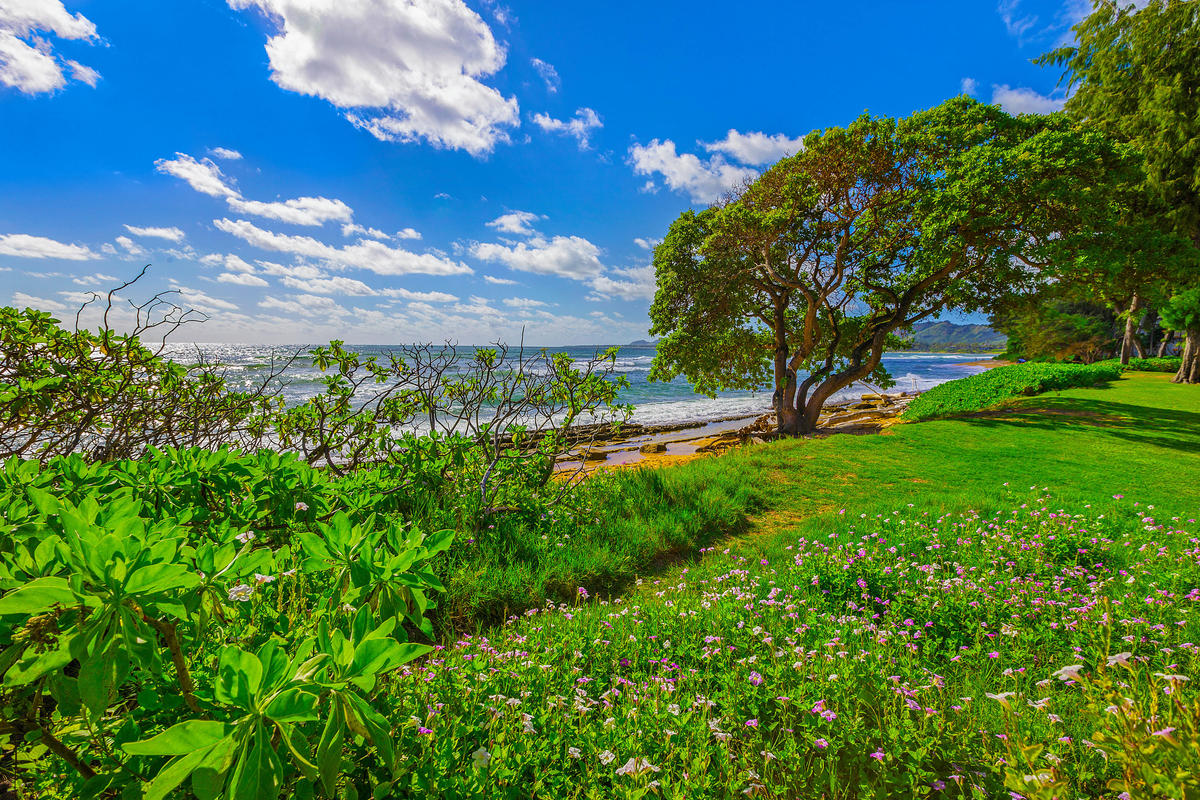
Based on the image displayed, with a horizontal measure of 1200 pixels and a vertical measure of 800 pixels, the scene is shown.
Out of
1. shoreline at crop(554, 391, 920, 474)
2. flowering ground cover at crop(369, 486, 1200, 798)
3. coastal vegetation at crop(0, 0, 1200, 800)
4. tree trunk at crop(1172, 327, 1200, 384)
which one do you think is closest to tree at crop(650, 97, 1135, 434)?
A: coastal vegetation at crop(0, 0, 1200, 800)

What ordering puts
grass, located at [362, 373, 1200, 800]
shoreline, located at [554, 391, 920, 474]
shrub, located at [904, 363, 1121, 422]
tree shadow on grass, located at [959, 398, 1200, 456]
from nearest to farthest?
grass, located at [362, 373, 1200, 800]
tree shadow on grass, located at [959, 398, 1200, 456]
shoreline, located at [554, 391, 920, 474]
shrub, located at [904, 363, 1121, 422]

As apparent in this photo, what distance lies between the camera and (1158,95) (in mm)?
14742

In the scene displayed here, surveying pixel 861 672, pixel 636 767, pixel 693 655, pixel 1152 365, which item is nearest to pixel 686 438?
pixel 693 655

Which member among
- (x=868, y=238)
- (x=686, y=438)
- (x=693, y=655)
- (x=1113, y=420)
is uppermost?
(x=868, y=238)

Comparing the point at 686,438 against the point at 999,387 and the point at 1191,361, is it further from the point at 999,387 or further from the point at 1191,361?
the point at 1191,361

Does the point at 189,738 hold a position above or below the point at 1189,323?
below

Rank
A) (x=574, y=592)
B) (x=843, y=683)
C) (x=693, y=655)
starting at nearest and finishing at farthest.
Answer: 1. (x=843, y=683)
2. (x=693, y=655)
3. (x=574, y=592)

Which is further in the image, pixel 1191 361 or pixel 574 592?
pixel 1191 361

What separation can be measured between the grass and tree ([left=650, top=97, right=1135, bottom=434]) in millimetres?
7212

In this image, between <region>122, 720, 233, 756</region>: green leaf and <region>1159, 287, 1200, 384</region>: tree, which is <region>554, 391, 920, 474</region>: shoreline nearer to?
<region>122, 720, 233, 756</region>: green leaf

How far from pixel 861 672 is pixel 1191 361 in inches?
1088

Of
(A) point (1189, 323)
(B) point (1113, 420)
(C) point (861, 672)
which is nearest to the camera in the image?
(C) point (861, 672)

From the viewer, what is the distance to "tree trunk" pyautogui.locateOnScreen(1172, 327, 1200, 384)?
58.6ft

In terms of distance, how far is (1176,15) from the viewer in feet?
49.1
